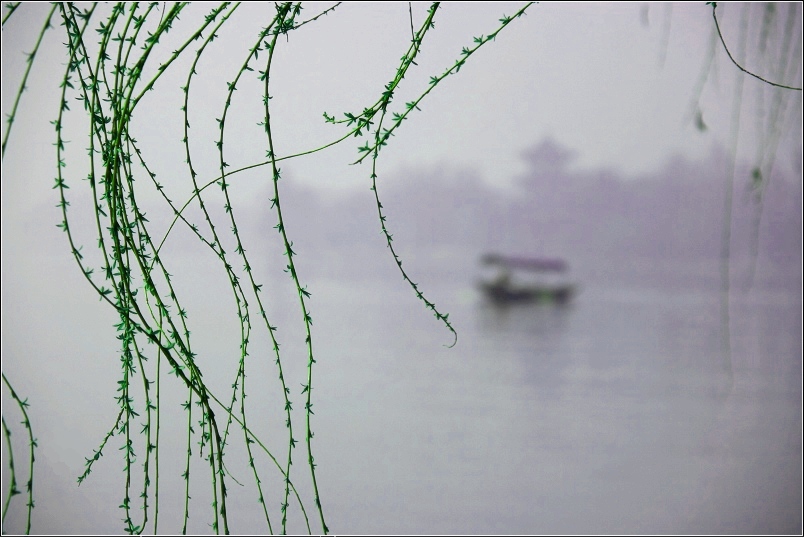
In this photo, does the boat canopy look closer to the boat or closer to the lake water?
the boat

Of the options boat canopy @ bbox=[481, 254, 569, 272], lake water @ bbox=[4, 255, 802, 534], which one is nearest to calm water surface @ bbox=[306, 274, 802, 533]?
lake water @ bbox=[4, 255, 802, 534]

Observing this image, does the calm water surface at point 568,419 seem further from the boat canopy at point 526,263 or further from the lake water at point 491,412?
the boat canopy at point 526,263

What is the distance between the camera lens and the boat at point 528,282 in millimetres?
2432

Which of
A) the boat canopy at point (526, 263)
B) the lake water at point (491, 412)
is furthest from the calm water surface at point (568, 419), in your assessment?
the boat canopy at point (526, 263)

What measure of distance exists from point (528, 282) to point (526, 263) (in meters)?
0.17

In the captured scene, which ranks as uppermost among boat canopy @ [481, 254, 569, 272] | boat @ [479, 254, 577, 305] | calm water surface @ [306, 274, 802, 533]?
boat canopy @ [481, 254, 569, 272]

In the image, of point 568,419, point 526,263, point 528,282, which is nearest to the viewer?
point 568,419

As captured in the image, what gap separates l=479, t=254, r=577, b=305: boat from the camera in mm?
2432

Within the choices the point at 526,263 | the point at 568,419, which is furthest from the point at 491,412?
the point at 526,263

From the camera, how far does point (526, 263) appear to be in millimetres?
2398

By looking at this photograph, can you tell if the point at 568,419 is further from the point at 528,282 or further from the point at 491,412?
the point at 528,282

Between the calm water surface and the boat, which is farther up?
the boat

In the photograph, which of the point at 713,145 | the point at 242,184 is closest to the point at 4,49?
the point at 242,184

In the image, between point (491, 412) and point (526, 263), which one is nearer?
point (491, 412)
